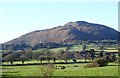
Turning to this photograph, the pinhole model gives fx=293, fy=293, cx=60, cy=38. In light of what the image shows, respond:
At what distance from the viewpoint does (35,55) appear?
5167 inches

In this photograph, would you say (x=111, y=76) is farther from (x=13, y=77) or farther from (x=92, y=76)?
(x=13, y=77)

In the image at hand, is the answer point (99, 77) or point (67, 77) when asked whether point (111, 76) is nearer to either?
point (99, 77)

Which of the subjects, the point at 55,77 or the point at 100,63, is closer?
the point at 55,77

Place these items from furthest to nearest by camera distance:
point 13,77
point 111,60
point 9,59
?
1. point 9,59
2. point 111,60
3. point 13,77

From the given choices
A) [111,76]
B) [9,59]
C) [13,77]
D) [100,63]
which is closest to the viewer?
[111,76]

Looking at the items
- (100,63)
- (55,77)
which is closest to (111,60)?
(100,63)

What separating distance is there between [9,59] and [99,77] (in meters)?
64.3

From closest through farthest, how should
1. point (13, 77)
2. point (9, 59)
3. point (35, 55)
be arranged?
point (13, 77) < point (9, 59) < point (35, 55)

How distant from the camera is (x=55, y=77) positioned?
48719 millimetres

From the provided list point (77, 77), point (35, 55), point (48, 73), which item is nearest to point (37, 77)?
point (48, 73)

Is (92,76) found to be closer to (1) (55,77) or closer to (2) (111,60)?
(1) (55,77)

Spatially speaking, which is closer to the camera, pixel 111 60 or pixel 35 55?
pixel 111 60

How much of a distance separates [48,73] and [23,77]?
4722mm

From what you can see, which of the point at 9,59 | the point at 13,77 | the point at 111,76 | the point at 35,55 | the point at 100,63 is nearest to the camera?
the point at 111,76
